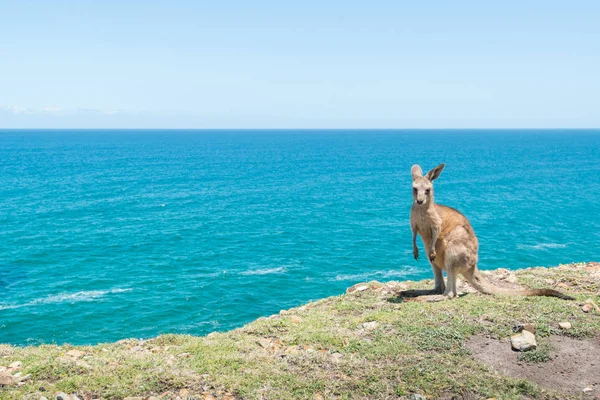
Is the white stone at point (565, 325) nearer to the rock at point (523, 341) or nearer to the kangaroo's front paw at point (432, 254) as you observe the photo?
the rock at point (523, 341)

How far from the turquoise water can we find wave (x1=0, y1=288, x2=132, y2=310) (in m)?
0.13

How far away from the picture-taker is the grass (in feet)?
27.6

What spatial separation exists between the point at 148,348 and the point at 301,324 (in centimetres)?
345

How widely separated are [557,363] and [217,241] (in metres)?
37.6

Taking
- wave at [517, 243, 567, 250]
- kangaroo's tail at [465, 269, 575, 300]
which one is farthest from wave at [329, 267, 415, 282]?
kangaroo's tail at [465, 269, 575, 300]

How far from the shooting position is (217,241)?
147 ft

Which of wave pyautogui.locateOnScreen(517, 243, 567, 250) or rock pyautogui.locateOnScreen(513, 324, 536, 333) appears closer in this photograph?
rock pyautogui.locateOnScreen(513, 324, 536, 333)

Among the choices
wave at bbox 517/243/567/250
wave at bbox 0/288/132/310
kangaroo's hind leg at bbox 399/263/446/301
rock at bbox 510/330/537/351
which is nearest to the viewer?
rock at bbox 510/330/537/351

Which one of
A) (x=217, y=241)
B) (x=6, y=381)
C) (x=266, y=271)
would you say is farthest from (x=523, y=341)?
(x=217, y=241)

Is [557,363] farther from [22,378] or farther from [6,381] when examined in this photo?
[6,381]

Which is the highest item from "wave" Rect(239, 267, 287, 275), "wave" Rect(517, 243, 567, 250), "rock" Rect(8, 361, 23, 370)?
"rock" Rect(8, 361, 23, 370)

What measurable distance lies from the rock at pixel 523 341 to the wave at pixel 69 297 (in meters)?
27.8

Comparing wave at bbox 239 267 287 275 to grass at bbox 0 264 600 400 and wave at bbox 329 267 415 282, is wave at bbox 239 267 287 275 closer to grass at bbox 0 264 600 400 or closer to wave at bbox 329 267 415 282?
wave at bbox 329 267 415 282

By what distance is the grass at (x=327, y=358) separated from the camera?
840 centimetres
